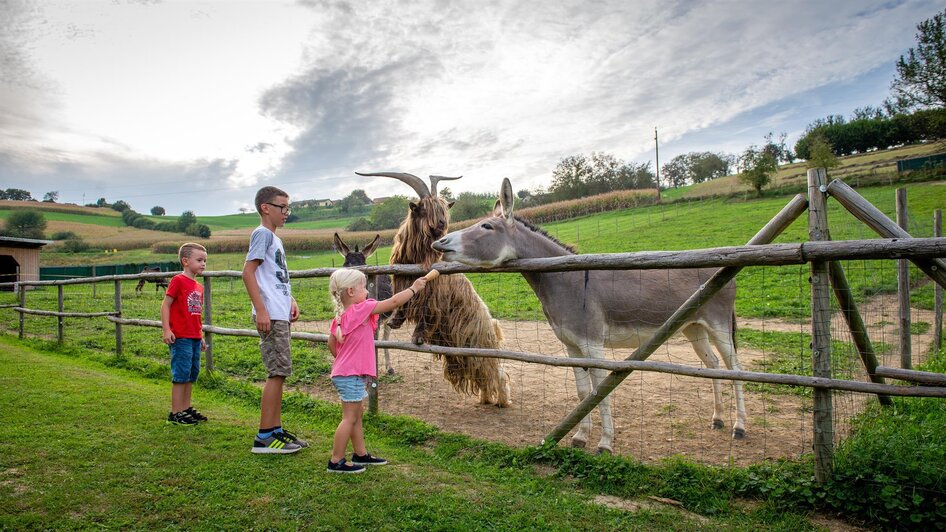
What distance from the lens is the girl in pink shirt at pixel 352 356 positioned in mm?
3904

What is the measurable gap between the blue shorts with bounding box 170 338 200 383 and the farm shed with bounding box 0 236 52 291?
105ft

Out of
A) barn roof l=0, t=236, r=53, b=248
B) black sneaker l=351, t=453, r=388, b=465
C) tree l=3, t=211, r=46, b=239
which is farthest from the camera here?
tree l=3, t=211, r=46, b=239

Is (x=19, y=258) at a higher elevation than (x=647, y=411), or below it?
higher

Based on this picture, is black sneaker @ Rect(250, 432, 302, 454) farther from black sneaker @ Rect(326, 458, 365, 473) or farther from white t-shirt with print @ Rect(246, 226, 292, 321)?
white t-shirt with print @ Rect(246, 226, 292, 321)

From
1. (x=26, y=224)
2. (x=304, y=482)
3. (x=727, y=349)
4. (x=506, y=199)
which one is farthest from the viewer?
(x=26, y=224)

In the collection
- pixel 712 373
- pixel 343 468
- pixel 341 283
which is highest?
pixel 341 283

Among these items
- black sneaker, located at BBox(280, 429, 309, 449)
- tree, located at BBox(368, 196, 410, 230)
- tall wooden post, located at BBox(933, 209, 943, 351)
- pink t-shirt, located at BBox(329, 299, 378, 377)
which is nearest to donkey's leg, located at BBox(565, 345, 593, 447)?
pink t-shirt, located at BBox(329, 299, 378, 377)

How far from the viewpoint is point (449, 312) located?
20.0 ft

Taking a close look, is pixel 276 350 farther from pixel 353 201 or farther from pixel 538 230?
pixel 353 201

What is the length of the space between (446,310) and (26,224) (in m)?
71.5

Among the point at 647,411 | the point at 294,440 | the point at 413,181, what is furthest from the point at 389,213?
the point at 294,440

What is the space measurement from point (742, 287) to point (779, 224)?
12.3m

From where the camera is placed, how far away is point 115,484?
3.71 meters

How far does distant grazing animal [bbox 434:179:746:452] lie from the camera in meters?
4.68
